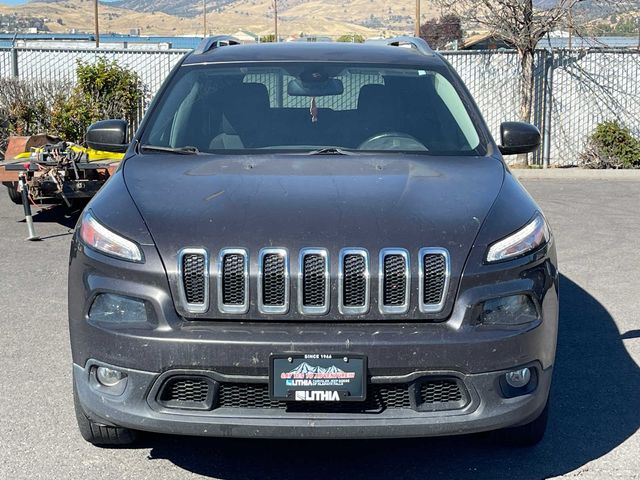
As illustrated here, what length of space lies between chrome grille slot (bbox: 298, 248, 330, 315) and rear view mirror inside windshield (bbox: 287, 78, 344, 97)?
203 cm

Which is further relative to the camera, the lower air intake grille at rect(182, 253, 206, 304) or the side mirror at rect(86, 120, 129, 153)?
the side mirror at rect(86, 120, 129, 153)

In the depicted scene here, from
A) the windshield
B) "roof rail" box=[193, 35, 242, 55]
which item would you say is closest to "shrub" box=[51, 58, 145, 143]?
"roof rail" box=[193, 35, 242, 55]

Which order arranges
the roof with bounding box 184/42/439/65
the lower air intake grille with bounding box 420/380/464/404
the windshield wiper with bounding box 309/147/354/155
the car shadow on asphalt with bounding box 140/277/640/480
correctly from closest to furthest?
the lower air intake grille with bounding box 420/380/464/404
the car shadow on asphalt with bounding box 140/277/640/480
the windshield wiper with bounding box 309/147/354/155
the roof with bounding box 184/42/439/65

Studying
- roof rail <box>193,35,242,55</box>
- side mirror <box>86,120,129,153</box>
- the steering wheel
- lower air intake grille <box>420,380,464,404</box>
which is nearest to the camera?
lower air intake grille <box>420,380,464,404</box>

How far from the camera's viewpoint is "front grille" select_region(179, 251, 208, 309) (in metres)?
3.68

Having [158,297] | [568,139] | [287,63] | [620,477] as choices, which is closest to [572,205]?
[568,139]

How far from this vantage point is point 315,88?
555 cm

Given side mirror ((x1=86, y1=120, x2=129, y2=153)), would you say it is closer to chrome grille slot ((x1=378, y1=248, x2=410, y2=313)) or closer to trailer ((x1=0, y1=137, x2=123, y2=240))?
chrome grille slot ((x1=378, y1=248, x2=410, y2=313))

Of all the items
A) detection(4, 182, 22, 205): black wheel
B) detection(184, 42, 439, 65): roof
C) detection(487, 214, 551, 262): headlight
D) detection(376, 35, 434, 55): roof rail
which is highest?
detection(376, 35, 434, 55): roof rail

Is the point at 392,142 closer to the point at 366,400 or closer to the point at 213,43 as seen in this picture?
the point at 213,43

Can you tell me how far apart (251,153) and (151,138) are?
24.3 inches

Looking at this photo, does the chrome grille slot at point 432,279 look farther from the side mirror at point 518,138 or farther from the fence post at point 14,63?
the fence post at point 14,63

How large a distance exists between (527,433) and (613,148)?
41.5ft

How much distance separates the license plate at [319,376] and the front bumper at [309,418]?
0.08 m
